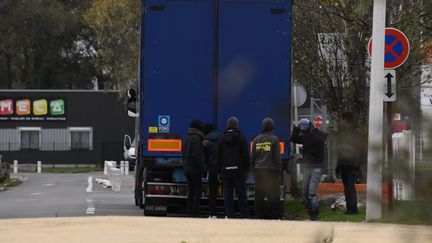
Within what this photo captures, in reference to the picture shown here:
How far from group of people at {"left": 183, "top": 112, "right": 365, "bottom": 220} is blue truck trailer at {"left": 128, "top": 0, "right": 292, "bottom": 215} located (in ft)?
1.19

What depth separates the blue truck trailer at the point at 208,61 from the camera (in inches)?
518

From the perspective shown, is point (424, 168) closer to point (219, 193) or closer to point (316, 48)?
point (219, 193)

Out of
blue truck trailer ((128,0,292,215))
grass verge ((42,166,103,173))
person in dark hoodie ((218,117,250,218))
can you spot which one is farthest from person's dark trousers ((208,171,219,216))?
grass verge ((42,166,103,173))

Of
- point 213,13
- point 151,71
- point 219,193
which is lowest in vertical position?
point 219,193

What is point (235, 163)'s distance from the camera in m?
13.1

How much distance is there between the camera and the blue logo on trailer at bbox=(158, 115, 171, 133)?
43.3 ft

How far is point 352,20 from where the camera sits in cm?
1516

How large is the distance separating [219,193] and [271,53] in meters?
2.69

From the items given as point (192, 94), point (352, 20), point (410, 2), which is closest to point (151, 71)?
point (192, 94)

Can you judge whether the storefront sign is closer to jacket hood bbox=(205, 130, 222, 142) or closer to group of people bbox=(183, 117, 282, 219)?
jacket hood bbox=(205, 130, 222, 142)

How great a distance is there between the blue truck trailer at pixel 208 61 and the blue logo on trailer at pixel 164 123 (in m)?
0.02

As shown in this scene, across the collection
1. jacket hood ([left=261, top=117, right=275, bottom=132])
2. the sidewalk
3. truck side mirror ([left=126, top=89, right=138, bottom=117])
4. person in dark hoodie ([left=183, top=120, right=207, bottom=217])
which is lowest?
the sidewalk

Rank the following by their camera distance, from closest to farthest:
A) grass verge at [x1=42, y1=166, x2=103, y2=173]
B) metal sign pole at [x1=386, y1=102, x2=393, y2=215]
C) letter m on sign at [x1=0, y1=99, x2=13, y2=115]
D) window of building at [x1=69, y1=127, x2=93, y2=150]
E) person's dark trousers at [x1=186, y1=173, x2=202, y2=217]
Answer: metal sign pole at [x1=386, y1=102, x2=393, y2=215]
person's dark trousers at [x1=186, y1=173, x2=202, y2=217]
grass verge at [x1=42, y1=166, x2=103, y2=173]
letter m on sign at [x1=0, y1=99, x2=13, y2=115]
window of building at [x1=69, y1=127, x2=93, y2=150]

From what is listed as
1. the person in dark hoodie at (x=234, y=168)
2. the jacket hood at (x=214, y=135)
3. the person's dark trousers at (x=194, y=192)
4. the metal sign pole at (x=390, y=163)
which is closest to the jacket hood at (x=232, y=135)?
the person in dark hoodie at (x=234, y=168)
